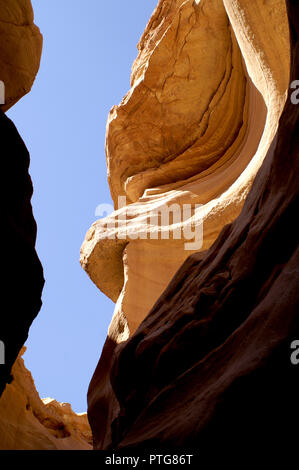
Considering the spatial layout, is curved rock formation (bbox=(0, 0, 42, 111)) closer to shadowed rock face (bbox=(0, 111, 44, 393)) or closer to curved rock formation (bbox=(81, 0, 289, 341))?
shadowed rock face (bbox=(0, 111, 44, 393))

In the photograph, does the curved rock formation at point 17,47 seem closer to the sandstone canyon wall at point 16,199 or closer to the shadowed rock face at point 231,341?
the sandstone canyon wall at point 16,199


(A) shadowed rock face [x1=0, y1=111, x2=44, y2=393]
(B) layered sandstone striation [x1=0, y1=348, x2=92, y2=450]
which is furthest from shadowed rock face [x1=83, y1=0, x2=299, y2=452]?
(B) layered sandstone striation [x1=0, y1=348, x2=92, y2=450]

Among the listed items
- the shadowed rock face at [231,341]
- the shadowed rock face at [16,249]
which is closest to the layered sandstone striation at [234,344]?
the shadowed rock face at [231,341]

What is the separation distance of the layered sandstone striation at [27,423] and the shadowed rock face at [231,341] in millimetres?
2367

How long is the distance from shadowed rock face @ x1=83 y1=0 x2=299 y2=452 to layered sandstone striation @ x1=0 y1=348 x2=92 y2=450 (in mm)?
2367

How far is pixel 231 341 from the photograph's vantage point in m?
3.19

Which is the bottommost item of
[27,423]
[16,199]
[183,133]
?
[27,423]

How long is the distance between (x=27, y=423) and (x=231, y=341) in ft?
18.9

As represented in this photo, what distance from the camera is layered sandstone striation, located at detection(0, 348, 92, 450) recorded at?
7105 millimetres

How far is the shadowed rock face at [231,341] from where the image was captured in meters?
2.56

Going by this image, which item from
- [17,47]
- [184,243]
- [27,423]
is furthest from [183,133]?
[27,423]

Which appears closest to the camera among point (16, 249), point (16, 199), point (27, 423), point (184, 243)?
point (16, 249)

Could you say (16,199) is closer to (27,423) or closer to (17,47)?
(17,47)

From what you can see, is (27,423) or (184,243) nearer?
(184,243)
